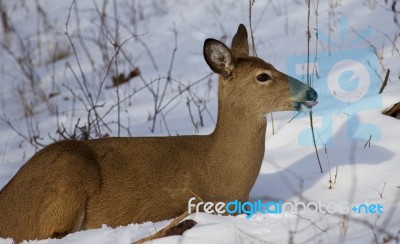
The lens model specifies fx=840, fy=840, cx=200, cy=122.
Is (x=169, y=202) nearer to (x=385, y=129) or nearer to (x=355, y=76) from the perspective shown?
(x=385, y=129)

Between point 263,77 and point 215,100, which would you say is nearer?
point 263,77

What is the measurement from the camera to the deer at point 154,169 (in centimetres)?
502

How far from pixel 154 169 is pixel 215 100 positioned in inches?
111

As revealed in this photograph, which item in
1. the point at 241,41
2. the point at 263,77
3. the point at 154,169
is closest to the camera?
the point at 154,169

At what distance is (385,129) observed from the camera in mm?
6012

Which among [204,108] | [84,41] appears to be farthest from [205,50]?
[84,41]

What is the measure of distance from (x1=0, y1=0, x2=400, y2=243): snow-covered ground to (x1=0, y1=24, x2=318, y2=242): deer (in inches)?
10.5

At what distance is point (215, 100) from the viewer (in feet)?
26.2

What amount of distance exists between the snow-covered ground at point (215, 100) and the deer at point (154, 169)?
0.87 ft

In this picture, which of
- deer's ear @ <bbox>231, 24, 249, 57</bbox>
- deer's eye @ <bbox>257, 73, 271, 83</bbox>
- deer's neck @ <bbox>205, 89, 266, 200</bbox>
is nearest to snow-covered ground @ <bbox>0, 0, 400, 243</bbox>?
deer's neck @ <bbox>205, 89, 266, 200</bbox>

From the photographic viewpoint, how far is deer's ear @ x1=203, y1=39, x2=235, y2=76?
206 inches

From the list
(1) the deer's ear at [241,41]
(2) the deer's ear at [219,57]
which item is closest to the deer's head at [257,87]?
(2) the deer's ear at [219,57]

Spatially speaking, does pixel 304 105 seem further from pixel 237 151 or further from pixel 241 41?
pixel 241 41

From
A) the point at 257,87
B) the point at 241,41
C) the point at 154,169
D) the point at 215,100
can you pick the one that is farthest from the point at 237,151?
the point at 215,100
